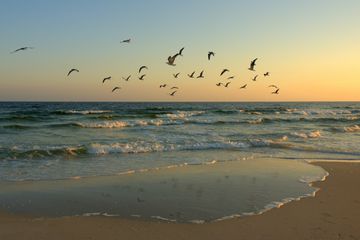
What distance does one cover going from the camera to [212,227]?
7328 mm

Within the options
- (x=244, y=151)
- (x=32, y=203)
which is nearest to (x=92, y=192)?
(x=32, y=203)

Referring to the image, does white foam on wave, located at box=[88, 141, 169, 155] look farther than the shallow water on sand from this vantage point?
Yes

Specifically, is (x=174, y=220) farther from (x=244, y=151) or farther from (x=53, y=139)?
(x=53, y=139)

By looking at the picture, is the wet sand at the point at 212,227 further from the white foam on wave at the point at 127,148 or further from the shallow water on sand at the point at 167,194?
the white foam on wave at the point at 127,148

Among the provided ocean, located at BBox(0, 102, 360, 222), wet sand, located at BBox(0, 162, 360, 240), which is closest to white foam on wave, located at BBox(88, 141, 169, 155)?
ocean, located at BBox(0, 102, 360, 222)

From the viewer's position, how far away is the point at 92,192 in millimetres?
9711

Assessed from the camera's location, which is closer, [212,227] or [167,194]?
[212,227]

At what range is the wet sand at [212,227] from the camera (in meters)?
6.90

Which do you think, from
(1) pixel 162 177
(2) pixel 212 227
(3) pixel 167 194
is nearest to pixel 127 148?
(1) pixel 162 177

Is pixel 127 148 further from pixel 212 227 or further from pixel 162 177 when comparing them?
pixel 212 227

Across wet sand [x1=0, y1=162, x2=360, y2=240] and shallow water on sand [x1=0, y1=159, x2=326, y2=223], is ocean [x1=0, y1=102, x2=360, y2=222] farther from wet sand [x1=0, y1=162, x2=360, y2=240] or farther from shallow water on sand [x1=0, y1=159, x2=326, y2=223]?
wet sand [x1=0, y1=162, x2=360, y2=240]

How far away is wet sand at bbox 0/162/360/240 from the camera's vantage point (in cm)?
690

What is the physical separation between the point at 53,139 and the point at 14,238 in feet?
52.2

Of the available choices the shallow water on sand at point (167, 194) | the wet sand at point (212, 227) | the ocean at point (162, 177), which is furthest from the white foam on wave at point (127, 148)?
the wet sand at point (212, 227)
